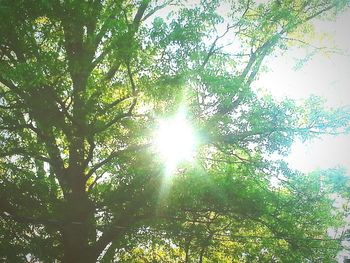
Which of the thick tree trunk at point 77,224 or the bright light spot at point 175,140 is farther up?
the bright light spot at point 175,140

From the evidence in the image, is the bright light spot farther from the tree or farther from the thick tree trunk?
the thick tree trunk

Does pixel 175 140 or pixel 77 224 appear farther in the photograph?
pixel 77 224

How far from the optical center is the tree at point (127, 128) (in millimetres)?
7206

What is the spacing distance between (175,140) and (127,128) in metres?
2.02

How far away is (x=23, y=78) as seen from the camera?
6.55 metres

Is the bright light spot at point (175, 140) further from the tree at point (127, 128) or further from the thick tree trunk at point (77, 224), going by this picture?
the thick tree trunk at point (77, 224)

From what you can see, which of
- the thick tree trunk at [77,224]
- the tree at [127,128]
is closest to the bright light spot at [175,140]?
the tree at [127,128]

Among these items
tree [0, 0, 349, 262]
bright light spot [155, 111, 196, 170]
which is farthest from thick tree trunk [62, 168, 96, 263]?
bright light spot [155, 111, 196, 170]

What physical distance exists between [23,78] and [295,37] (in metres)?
11.1

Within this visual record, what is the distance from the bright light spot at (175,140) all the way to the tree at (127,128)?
231mm

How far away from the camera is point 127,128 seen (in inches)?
389

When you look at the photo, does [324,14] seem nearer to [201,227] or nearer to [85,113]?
[201,227]

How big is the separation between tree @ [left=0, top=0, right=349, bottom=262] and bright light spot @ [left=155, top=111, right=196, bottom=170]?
23cm

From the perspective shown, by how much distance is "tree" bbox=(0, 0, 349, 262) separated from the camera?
7206 mm
